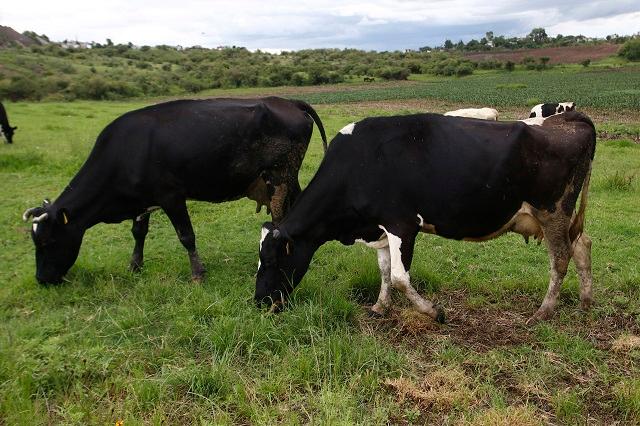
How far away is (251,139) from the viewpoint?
269 inches

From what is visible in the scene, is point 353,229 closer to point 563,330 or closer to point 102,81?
point 563,330

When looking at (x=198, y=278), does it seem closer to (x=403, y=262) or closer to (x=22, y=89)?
Answer: (x=403, y=262)

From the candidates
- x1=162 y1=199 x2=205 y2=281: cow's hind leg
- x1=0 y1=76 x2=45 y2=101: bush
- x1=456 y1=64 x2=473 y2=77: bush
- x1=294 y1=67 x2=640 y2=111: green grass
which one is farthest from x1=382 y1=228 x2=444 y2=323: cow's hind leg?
x1=456 y1=64 x2=473 y2=77: bush

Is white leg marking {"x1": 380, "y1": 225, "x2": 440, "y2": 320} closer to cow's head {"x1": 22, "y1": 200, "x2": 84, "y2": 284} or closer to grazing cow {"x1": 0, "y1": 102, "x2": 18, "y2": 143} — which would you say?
cow's head {"x1": 22, "y1": 200, "x2": 84, "y2": 284}

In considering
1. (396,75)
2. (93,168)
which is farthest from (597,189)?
(396,75)

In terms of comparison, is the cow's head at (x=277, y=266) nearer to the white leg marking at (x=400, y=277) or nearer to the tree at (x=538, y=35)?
the white leg marking at (x=400, y=277)

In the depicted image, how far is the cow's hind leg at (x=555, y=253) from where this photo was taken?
209 inches

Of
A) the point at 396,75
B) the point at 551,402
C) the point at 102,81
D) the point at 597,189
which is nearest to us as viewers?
the point at 551,402

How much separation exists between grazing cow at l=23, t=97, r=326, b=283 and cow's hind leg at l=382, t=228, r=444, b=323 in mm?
2301

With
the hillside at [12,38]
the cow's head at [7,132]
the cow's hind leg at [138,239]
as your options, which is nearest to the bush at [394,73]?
the hillside at [12,38]

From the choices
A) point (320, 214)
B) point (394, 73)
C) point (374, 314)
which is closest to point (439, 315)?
point (374, 314)

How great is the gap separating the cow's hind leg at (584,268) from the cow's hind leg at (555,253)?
1.26 ft

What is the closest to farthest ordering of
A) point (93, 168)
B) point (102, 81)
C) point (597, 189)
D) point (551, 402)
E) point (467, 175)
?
1. point (551, 402)
2. point (467, 175)
3. point (93, 168)
4. point (597, 189)
5. point (102, 81)

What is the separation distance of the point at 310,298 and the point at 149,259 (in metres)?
2.94
